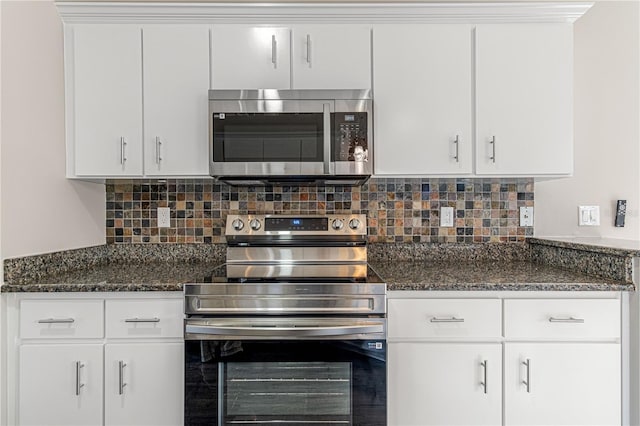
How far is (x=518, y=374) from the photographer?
1.55 metres

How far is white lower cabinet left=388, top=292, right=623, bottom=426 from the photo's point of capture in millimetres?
1537

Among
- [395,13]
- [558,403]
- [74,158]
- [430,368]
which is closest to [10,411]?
[74,158]

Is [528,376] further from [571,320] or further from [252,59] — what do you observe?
[252,59]

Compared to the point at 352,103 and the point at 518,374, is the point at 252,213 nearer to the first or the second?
the point at 352,103

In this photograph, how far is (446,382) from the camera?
1.55 metres

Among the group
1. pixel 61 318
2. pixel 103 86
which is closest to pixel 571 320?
pixel 61 318

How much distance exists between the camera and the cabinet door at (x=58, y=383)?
1.53m

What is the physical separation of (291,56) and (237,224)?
89 centimetres

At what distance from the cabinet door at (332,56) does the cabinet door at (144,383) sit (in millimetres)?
1370

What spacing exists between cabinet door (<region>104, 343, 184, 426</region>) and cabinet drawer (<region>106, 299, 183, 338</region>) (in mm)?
49

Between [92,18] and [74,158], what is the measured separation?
686mm

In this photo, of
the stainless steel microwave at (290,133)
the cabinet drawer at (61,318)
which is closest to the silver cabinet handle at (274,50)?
the stainless steel microwave at (290,133)

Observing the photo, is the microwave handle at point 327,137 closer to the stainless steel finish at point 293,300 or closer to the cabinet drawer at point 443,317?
the stainless steel finish at point 293,300

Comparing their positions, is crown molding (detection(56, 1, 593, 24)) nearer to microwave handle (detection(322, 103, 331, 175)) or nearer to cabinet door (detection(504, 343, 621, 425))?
microwave handle (detection(322, 103, 331, 175))
